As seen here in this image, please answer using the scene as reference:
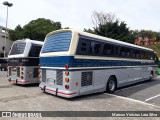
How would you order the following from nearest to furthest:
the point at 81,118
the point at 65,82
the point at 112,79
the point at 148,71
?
the point at 81,118 < the point at 65,82 < the point at 112,79 < the point at 148,71

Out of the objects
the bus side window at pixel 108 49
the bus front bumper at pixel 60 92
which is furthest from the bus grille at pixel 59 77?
the bus side window at pixel 108 49

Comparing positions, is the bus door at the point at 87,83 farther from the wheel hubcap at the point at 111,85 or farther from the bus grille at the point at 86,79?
the wheel hubcap at the point at 111,85

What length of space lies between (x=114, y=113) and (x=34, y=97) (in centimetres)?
378

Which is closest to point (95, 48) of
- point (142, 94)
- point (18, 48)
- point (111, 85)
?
point (111, 85)

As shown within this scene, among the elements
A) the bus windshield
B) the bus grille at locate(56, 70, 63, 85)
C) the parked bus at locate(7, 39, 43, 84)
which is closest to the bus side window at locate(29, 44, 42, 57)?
the parked bus at locate(7, 39, 43, 84)

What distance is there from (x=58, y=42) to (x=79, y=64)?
4.94 feet

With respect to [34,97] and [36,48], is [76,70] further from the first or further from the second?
[36,48]

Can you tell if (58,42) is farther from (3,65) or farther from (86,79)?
(3,65)

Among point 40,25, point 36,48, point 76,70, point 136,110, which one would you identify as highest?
point 40,25

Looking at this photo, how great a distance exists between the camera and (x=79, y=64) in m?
7.65

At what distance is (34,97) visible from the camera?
8016 mm

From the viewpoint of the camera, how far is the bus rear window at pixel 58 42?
771cm

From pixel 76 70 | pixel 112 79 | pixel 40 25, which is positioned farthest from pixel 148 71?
pixel 40 25

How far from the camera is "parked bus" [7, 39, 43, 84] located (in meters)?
10.6
